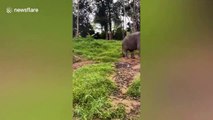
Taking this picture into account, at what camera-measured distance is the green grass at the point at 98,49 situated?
3309 millimetres

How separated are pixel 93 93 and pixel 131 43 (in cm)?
61

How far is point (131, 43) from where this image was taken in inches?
131

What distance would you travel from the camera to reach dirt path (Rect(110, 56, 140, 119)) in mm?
3375

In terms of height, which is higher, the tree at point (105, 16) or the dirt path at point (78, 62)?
the tree at point (105, 16)

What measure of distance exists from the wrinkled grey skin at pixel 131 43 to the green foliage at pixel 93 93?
0.69ft

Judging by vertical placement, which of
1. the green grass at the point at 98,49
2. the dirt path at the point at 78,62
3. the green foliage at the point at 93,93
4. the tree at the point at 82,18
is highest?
the tree at the point at 82,18

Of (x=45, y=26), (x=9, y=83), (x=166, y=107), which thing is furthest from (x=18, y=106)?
(x=166, y=107)

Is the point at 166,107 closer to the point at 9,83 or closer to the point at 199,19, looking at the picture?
the point at 199,19

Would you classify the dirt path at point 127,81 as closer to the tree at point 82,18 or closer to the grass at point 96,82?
the grass at point 96,82

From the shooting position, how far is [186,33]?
134 inches

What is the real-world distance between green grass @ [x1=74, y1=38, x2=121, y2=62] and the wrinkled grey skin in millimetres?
51

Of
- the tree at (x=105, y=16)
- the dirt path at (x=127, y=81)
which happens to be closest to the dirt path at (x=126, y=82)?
the dirt path at (x=127, y=81)

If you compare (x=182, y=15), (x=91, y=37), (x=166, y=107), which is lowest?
(x=166, y=107)

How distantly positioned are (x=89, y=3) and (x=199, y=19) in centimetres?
111
